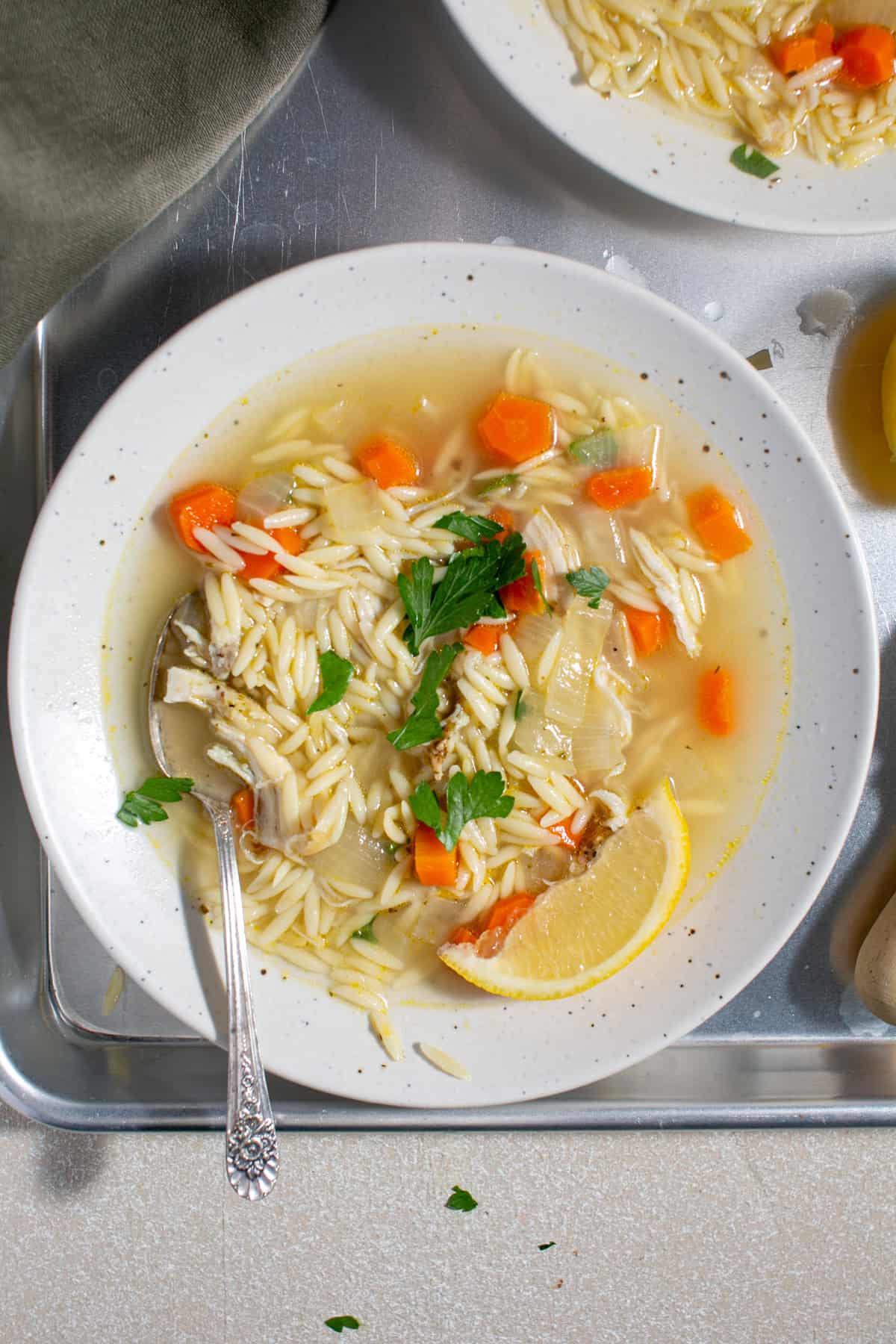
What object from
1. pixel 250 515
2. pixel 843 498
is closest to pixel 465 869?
pixel 250 515

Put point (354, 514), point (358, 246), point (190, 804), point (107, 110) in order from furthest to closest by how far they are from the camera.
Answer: point (358, 246), point (190, 804), point (354, 514), point (107, 110)

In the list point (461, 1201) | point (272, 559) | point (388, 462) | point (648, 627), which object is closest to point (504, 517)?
point (388, 462)

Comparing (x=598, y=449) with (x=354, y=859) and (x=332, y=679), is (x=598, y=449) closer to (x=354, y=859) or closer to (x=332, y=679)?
(x=332, y=679)

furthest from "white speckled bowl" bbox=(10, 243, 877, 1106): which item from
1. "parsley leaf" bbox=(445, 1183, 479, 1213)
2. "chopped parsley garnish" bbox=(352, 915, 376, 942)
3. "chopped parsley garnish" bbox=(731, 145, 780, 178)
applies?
"parsley leaf" bbox=(445, 1183, 479, 1213)

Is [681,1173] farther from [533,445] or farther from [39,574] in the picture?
[39,574]

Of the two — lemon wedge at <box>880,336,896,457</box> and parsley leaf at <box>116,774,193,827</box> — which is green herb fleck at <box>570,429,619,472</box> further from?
parsley leaf at <box>116,774,193,827</box>

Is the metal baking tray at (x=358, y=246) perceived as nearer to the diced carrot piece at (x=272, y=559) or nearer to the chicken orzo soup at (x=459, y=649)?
the chicken orzo soup at (x=459, y=649)
